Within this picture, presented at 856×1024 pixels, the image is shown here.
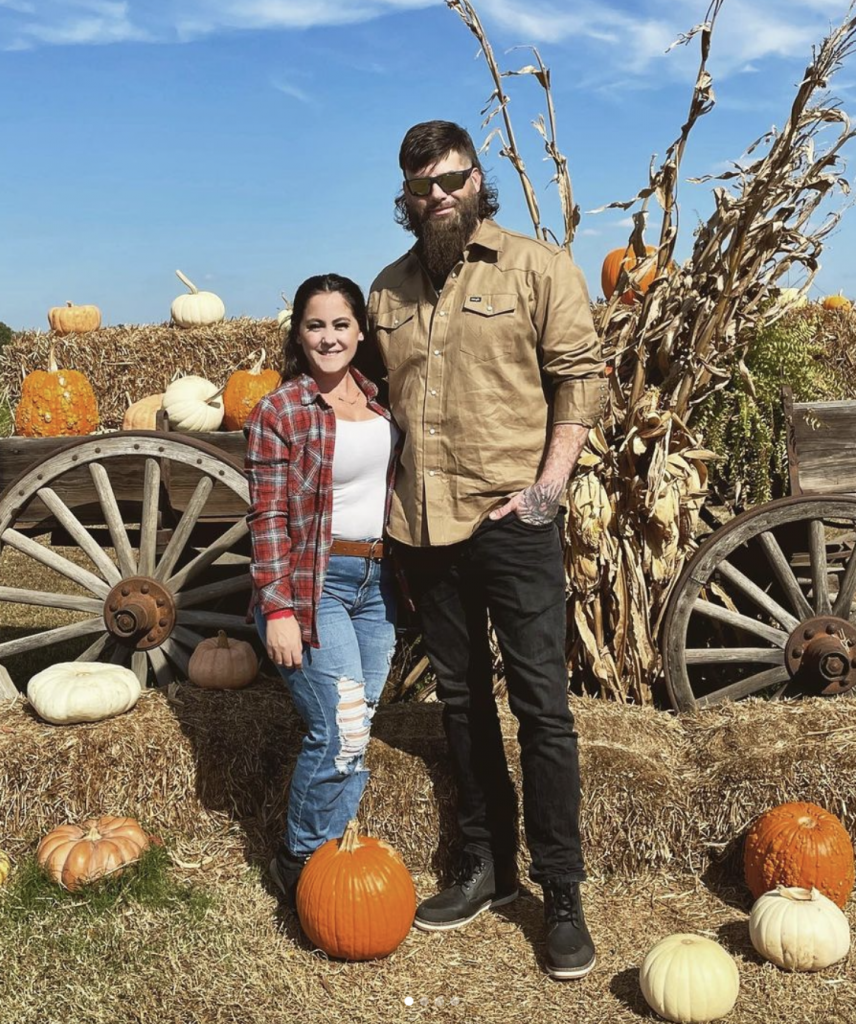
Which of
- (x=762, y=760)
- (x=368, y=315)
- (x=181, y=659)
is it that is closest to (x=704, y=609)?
(x=762, y=760)

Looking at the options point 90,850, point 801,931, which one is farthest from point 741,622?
point 90,850

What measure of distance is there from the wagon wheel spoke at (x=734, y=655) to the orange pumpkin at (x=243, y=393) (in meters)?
2.22

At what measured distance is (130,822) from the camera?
3.86 metres

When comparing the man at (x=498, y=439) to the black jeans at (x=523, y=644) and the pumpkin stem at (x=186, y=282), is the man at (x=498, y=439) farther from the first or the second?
the pumpkin stem at (x=186, y=282)

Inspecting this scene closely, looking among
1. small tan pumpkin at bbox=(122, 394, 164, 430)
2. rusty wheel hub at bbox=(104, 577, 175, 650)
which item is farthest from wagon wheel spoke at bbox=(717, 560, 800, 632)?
small tan pumpkin at bbox=(122, 394, 164, 430)

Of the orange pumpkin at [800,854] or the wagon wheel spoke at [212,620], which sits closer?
the orange pumpkin at [800,854]

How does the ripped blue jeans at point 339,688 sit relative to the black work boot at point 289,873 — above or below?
above

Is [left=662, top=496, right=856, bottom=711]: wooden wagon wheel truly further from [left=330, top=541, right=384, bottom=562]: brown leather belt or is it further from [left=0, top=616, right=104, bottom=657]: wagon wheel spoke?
[left=0, top=616, right=104, bottom=657]: wagon wheel spoke

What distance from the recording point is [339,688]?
3232 millimetres

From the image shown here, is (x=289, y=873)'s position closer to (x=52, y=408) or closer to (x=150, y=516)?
(x=150, y=516)

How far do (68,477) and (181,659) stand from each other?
36.4 inches

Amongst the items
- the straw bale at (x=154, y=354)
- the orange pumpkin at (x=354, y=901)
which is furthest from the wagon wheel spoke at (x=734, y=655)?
the straw bale at (x=154, y=354)

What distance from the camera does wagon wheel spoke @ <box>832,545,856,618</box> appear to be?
14.1 feet

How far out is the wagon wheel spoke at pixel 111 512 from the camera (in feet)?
15.1
